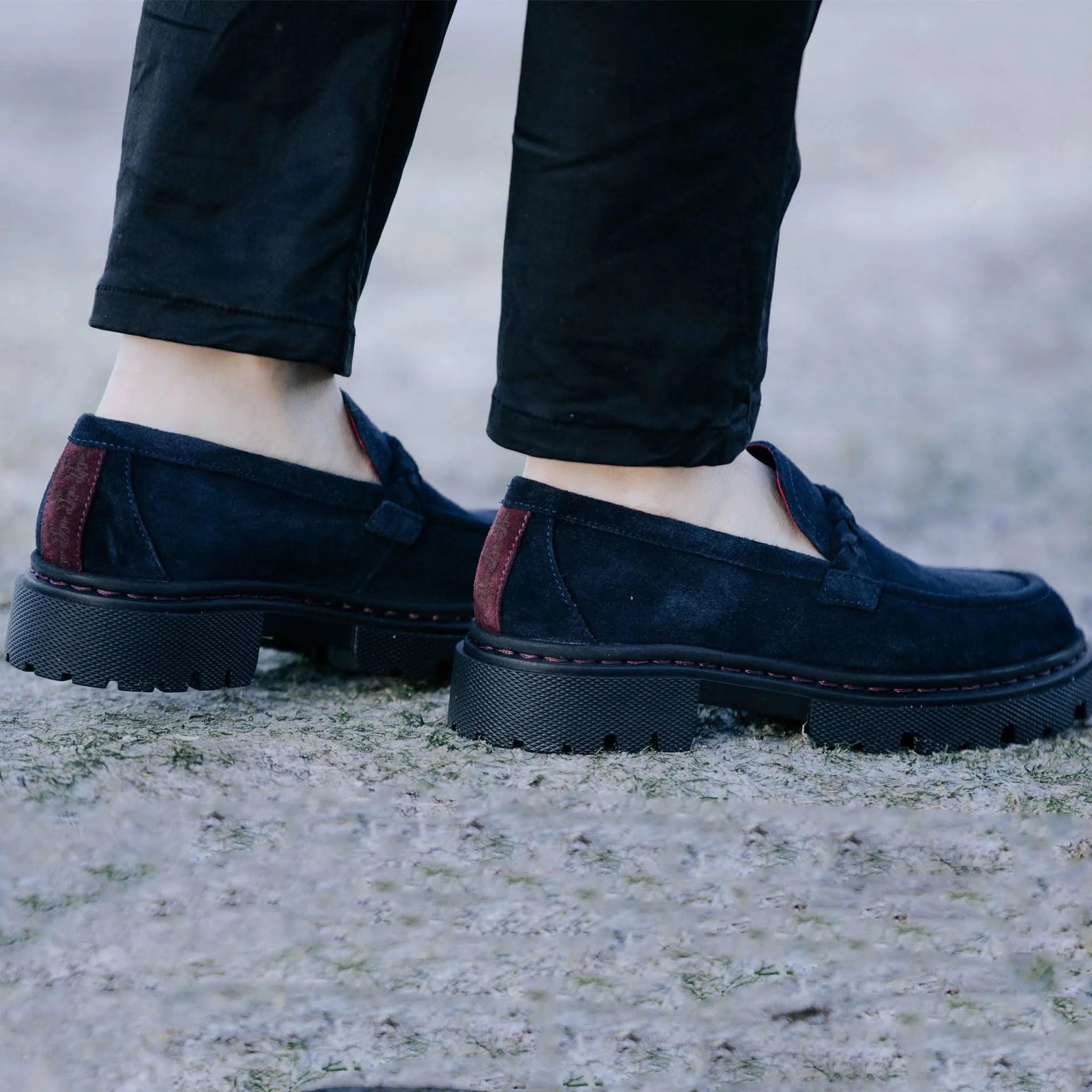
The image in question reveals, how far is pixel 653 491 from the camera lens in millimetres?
1228

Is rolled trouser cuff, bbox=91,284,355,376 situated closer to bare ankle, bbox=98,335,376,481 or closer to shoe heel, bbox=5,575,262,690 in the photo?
bare ankle, bbox=98,335,376,481

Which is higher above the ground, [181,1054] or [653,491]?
[653,491]

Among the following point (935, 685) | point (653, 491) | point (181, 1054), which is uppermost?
point (653, 491)

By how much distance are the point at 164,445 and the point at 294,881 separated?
17.7 inches

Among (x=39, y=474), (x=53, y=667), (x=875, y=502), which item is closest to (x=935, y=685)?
(x=53, y=667)

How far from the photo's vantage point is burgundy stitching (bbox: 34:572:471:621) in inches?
48.6

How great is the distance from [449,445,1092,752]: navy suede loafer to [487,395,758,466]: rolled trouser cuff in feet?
0.22

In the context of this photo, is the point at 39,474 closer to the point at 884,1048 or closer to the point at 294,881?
the point at 294,881

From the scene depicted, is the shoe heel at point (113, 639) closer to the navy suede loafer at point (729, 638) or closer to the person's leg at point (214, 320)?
the person's leg at point (214, 320)

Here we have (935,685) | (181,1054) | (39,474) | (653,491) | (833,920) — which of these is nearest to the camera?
(181,1054)

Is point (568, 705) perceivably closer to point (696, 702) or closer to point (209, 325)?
point (696, 702)

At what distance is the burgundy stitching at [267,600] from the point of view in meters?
1.23

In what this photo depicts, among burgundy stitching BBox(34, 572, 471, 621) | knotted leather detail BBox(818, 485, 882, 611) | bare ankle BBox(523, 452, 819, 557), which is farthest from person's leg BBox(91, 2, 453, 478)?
knotted leather detail BBox(818, 485, 882, 611)

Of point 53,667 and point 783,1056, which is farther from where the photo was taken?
point 53,667
